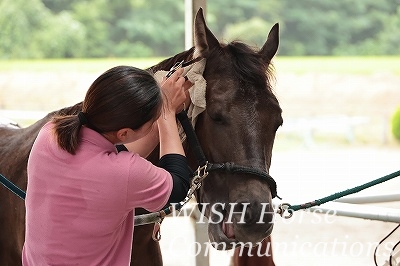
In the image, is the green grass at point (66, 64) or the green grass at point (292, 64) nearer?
the green grass at point (66, 64)

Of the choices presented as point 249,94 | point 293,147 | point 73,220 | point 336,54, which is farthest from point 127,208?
point 336,54

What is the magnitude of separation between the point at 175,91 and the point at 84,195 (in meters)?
0.55

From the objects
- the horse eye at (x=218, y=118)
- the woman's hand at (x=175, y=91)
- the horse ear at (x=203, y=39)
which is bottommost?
the horse eye at (x=218, y=118)

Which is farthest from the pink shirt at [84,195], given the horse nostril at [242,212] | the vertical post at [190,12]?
the vertical post at [190,12]

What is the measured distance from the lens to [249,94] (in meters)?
2.00

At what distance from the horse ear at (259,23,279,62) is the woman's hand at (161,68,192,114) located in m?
0.34

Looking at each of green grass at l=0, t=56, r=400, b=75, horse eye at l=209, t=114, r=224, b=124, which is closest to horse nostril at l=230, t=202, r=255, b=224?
horse eye at l=209, t=114, r=224, b=124

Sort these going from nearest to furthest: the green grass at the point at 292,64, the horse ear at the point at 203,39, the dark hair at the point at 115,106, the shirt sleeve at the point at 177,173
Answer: the dark hair at the point at 115,106 < the shirt sleeve at the point at 177,173 < the horse ear at the point at 203,39 < the green grass at the point at 292,64

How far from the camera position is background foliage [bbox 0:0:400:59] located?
16.8 m

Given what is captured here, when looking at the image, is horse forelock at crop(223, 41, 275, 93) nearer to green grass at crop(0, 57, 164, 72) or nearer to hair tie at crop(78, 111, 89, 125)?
hair tie at crop(78, 111, 89, 125)

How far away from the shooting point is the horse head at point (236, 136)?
192cm

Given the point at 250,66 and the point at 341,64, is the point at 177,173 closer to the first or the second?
the point at 250,66

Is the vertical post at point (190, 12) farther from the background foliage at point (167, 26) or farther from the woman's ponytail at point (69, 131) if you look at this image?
the background foliage at point (167, 26)

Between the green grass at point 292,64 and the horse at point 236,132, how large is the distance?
1328 centimetres
